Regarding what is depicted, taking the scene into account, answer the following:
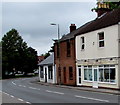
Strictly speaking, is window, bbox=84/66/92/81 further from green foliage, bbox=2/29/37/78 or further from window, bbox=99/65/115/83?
green foliage, bbox=2/29/37/78

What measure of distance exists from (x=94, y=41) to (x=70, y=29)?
548 inches

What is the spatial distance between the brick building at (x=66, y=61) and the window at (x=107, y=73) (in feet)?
20.3

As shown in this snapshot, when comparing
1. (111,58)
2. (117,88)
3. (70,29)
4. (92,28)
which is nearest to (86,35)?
(92,28)

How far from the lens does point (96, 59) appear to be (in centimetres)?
2914

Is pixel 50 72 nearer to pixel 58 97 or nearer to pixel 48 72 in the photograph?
pixel 48 72

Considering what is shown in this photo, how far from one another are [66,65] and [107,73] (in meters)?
10.4

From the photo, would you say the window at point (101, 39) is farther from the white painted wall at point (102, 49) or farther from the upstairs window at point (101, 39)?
the white painted wall at point (102, 49)

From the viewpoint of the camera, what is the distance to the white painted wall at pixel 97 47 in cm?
2606

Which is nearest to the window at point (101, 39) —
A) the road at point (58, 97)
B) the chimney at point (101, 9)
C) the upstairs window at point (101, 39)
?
the upstairs window at point (101, 39)

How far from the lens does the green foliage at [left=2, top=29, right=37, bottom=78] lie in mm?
84000

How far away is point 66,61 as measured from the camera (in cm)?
3700

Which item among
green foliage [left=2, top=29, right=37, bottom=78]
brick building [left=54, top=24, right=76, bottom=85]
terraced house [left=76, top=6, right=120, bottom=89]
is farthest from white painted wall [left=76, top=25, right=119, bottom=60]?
green foliage [left=2, top=29, right=37, bottom=78]

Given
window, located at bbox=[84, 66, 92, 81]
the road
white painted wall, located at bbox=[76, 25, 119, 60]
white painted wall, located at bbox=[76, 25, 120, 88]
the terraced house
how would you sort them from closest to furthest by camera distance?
the road
white painted wall, located at bbox=[76, 25, 120, 88]
the terraced house
white painted wall, located at bbox=[76, 25, 119, 60]
window, located at bbox=[84, 66, 92, 81]

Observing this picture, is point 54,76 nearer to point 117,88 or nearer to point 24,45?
point 117,88
